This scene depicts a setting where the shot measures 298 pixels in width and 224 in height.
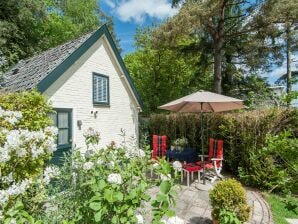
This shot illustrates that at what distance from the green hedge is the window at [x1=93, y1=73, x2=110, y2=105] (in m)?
3.70

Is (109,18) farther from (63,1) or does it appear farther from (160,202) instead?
(160,202)

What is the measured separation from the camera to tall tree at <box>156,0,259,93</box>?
11.8m

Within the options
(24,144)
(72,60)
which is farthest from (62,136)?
(24,144)

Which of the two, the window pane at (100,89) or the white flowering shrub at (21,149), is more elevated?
the window pane at (100,89)

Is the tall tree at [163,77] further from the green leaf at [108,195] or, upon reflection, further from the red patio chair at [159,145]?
the green leaf at [108,195]

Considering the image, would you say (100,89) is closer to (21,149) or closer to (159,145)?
(159,145)

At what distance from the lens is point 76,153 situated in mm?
3189

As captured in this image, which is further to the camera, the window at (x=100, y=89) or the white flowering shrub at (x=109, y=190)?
the window at (x=100, y=89)

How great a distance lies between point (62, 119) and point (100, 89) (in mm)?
2316

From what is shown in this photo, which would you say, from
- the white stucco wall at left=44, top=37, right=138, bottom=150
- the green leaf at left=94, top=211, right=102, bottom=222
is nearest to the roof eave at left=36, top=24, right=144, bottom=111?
the white stucco wall at left=44, top=37, right=138, bottom=150

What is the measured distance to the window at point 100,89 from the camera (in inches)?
372

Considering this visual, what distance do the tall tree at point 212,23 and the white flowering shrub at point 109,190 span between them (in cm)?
969

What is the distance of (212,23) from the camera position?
14000 millimetres

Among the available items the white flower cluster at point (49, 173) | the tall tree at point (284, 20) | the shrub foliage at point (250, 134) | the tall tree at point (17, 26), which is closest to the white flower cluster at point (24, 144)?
the white flower cluster at point (49, 173)
